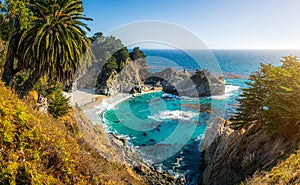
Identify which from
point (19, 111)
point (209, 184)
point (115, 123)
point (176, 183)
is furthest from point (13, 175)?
point (115, 123)

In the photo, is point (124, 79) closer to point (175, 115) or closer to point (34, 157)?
point (175, 115)

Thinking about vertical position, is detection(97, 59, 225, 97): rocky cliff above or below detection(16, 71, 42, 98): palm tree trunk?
below

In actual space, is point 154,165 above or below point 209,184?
below

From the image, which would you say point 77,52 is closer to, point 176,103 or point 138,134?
point 138,134

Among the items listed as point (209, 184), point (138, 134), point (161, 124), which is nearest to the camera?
point (209, 184)

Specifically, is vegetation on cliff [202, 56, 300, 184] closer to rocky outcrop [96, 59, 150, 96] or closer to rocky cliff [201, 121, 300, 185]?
rocky cliff [201, 121, 300, 185]

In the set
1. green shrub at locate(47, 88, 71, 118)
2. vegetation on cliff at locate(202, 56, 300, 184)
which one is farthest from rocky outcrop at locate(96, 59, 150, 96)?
vegetation on cliff at locate(202, 56, 300, 184)
